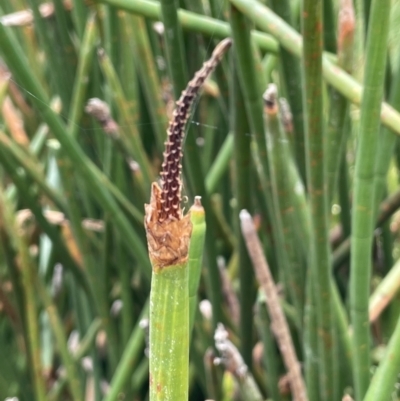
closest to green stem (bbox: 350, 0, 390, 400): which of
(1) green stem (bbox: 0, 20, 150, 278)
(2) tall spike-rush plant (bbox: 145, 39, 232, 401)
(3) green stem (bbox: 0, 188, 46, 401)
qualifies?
(2) tall spike-rush plant (bbox: 145, 39, 232, 401)

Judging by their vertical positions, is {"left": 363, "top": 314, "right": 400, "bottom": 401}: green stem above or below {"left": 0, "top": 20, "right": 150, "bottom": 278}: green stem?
below

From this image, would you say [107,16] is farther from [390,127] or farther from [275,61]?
[390,127]

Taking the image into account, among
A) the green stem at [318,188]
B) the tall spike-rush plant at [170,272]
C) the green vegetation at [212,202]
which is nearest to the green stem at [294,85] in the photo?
the green vegetation at [212,202]

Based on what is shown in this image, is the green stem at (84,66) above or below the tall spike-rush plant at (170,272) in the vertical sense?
above

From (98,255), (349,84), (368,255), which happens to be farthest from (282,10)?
(98,255)

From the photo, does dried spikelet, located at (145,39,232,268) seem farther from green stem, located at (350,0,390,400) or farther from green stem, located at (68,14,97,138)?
green stem, located at (68,14,97,138)

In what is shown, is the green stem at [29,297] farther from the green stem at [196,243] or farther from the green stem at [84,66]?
the green stem at [196,243]

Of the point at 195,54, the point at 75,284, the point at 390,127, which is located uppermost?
the point at 195,54

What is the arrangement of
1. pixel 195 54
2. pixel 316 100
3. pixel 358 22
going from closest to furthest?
pixel 316 100 → pixel 358 22 → pixel 195 54
